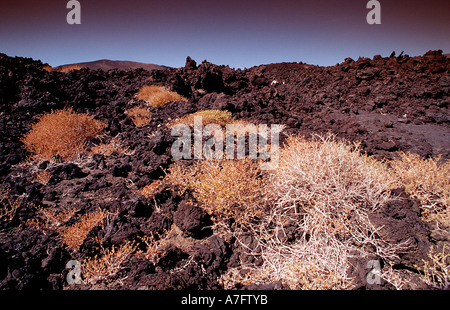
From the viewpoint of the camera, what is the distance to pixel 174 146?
15.5 feet

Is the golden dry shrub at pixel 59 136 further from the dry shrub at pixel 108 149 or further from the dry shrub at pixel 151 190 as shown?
the dry shrub at pixel 151 190

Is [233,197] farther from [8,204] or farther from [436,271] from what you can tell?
[8,204]

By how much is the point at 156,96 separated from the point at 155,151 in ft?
13.5

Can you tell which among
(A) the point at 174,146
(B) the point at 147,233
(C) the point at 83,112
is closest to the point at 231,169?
(B) the point at 147,233

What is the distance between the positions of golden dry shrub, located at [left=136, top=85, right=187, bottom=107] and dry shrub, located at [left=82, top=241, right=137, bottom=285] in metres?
6.27

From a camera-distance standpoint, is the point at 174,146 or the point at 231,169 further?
the point at 174,146

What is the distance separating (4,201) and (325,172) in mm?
4805

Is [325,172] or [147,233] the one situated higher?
[325,172]

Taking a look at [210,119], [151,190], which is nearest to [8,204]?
[151,190]

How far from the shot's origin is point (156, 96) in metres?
7.87
